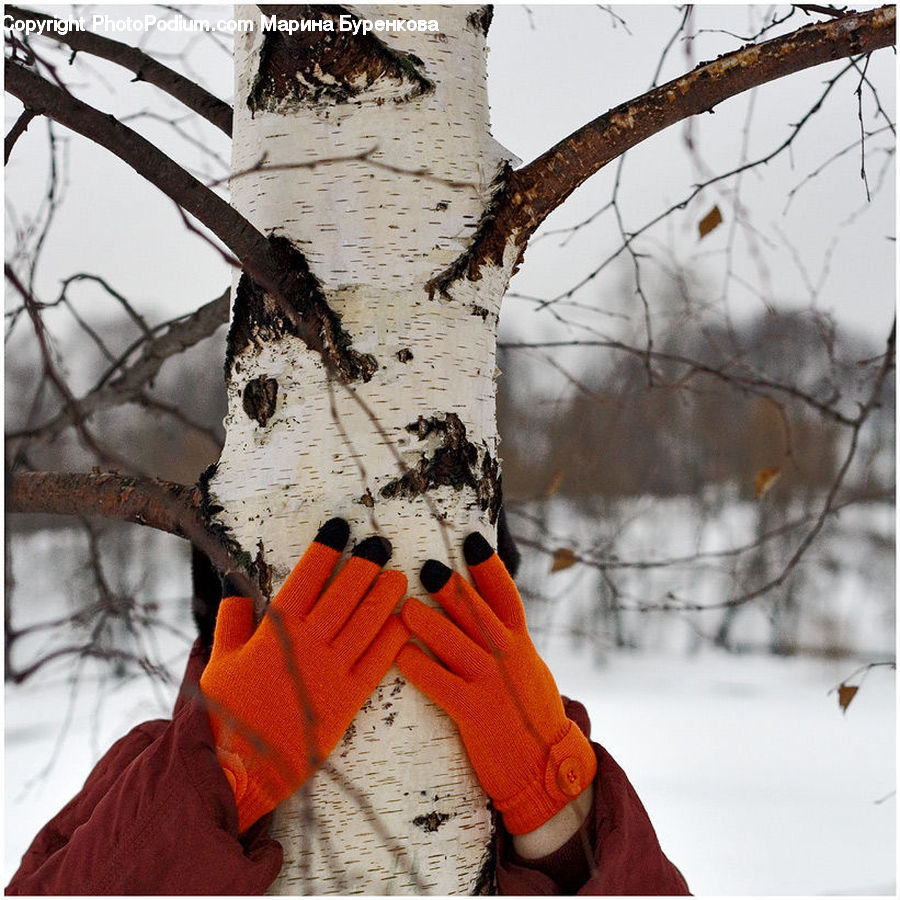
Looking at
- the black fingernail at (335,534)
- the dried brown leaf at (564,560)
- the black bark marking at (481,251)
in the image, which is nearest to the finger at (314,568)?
the black fingernail at (335,534)

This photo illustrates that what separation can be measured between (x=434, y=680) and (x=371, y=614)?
0.08 m

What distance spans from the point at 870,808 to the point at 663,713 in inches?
51.4

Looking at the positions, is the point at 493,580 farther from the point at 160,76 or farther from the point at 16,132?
the point at 160,76

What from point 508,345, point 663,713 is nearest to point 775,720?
point 663,713

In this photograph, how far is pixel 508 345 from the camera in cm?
127

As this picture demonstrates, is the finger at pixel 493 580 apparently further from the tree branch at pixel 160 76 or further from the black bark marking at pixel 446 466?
the tree branch at pixel 160 76

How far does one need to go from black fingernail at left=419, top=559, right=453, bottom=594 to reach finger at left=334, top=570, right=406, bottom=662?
19 millimetres

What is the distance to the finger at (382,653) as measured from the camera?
697 mm

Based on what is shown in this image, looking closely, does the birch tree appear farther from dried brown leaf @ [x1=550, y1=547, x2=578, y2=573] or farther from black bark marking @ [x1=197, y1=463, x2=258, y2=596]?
dried brown leaf @ [x1=550, y1=547, x2=578, y2=573]

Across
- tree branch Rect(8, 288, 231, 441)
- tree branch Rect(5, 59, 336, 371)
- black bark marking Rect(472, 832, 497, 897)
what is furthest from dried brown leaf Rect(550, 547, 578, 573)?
tree branch Rect(8, 288, 231, 441)

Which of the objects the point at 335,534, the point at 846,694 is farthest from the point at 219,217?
the point at 846,694

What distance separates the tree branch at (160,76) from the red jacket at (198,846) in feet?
2.21

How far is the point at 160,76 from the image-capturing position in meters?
1.00

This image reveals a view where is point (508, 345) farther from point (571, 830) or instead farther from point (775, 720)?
point (775, 720)
